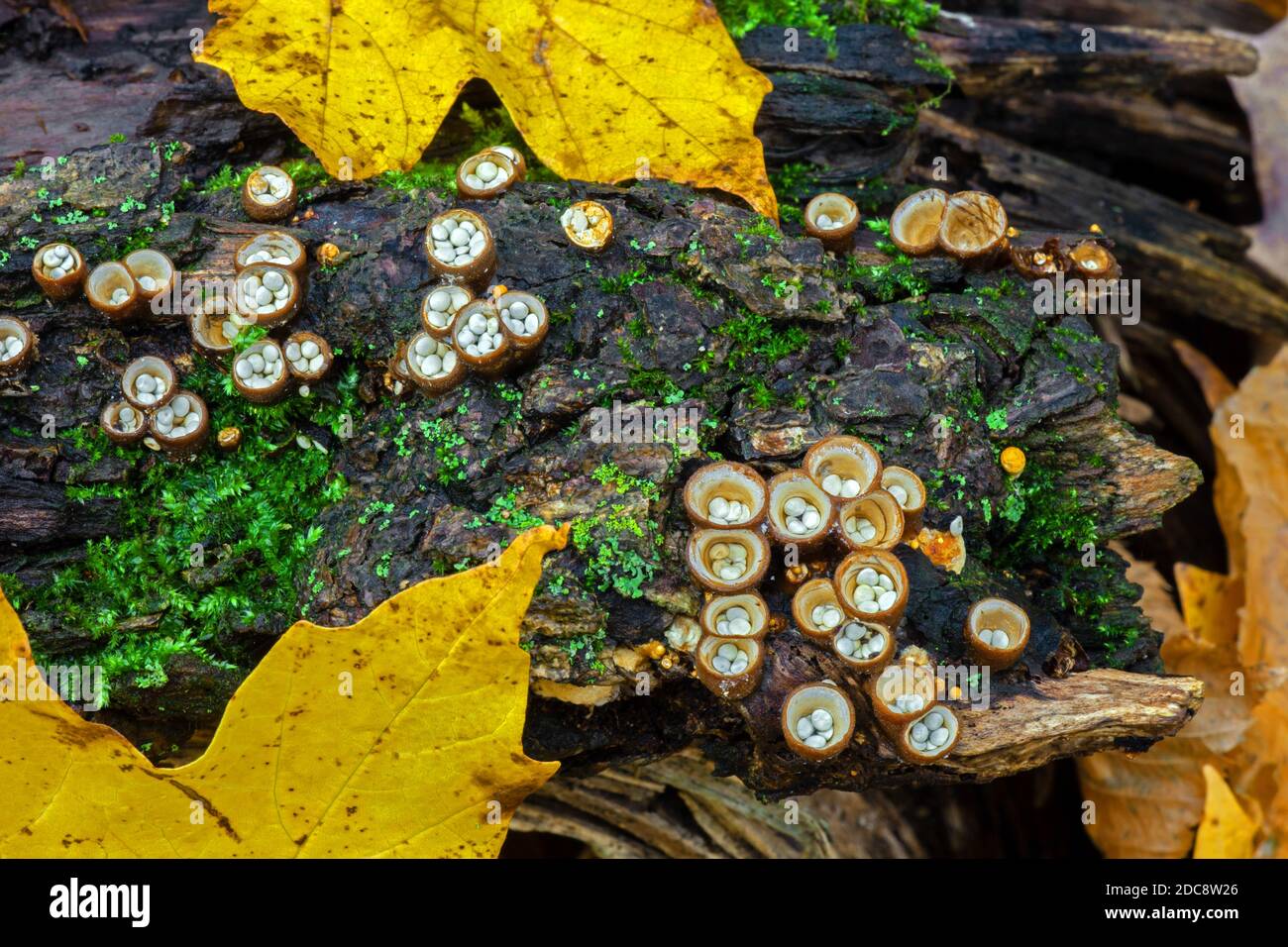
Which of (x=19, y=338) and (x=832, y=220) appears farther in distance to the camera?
(x=832, y=220)

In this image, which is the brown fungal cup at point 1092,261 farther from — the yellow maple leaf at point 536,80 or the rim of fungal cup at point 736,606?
the rim of fungal cup at point 736,606

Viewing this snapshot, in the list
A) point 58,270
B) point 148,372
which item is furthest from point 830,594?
point 58,270

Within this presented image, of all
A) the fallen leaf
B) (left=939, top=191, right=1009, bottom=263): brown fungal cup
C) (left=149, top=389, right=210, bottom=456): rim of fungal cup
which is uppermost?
(left=939, top=191, right=1009, bottom=263): brown fungal cup

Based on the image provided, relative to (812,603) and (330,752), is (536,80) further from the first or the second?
(330,752)

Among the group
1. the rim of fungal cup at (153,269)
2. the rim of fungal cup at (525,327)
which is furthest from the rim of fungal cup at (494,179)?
the rim of fungal cup at (153,269)

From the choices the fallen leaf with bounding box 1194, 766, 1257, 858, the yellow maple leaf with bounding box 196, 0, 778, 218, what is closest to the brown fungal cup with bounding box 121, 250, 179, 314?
the yellow maple leaf with bounding box 196, 0, 778, 218

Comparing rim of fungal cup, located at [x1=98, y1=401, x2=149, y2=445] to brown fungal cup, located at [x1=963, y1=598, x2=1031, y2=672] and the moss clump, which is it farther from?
brown fungal cup, located at [x1=963, y1=598, x2=1031, y2=672]
